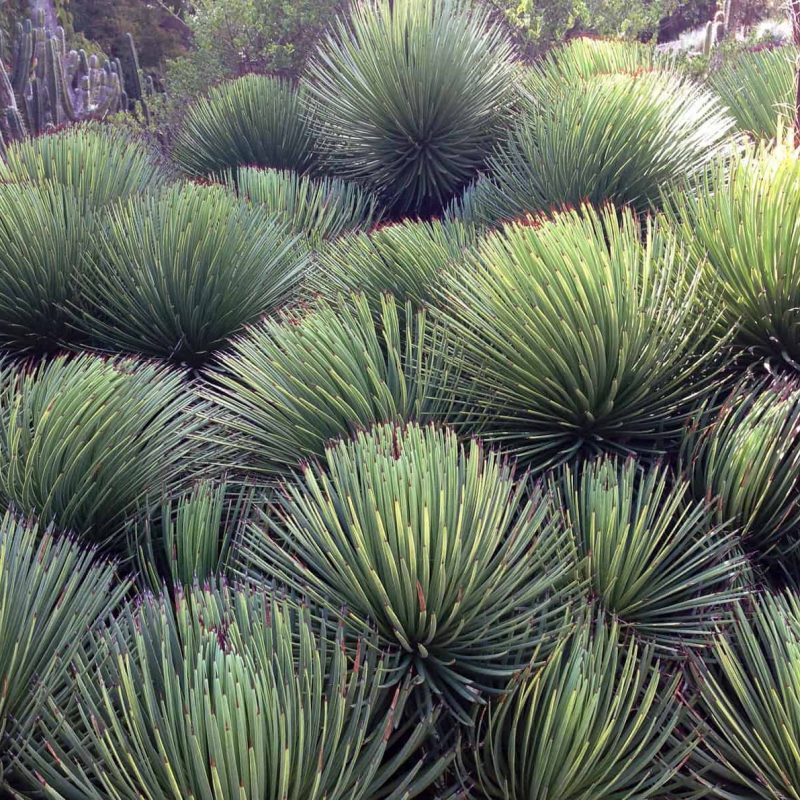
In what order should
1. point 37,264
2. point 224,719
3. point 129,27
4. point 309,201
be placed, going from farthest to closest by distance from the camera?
1. point 129,27
2. point 309,201
3. point 37,264
4. point 224,719

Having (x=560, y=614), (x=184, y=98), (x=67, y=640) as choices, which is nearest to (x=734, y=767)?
(x=560, y=614)

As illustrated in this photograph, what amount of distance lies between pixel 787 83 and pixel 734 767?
A: 4917mm

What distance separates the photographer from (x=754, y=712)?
216 centimetres

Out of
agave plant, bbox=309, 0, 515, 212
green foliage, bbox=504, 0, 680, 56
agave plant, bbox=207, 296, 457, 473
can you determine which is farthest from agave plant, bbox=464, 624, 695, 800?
Result: green foliage, bbox=504, 0, 680, 56

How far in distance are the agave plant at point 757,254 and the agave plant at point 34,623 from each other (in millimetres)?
2445

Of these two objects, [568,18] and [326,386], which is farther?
[568,18]

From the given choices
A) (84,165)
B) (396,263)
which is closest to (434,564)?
(396,263)

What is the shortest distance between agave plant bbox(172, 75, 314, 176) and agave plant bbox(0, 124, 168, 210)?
136cm

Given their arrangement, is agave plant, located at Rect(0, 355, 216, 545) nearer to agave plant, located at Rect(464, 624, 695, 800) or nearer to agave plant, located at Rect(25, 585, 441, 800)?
agave plant, located at Rect(25, 585, 441, 800)

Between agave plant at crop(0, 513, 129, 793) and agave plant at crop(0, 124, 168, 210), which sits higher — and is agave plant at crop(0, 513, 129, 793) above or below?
below

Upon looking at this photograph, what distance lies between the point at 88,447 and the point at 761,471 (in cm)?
226

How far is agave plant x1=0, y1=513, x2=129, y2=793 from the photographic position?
1920 millimetres

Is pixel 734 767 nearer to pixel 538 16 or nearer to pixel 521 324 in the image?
pixel 521 324

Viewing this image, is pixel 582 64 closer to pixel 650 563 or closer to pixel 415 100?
pixel 415 100
